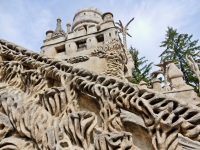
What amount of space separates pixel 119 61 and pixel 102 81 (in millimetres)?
3264

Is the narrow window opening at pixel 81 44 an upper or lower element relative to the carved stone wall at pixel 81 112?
upper

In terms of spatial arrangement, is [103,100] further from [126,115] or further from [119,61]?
[119,61]

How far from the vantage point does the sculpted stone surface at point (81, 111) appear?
69.9 inches

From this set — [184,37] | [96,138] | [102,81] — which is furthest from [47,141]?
[184,37]

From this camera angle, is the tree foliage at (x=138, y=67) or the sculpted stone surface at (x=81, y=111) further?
the tree foliage at (x=138, y=67)

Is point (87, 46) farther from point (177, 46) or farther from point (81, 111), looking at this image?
point (177, 46)

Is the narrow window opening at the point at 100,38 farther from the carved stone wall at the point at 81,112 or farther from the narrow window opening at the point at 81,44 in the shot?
the carved stone wall at the point at 81,112

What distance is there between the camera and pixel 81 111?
233 cm

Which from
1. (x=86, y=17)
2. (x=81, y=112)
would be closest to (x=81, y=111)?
(x=81, y=112)

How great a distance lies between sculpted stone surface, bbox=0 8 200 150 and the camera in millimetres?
1776

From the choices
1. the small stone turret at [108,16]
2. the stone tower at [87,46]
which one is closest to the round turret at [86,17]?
the stone tower at [87,46]

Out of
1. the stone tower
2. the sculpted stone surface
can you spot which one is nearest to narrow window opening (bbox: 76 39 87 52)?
the stone tower

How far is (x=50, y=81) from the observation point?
3.23m

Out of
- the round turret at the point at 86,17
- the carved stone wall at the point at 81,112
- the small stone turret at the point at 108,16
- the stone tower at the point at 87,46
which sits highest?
the round turret at the point at 86,17
